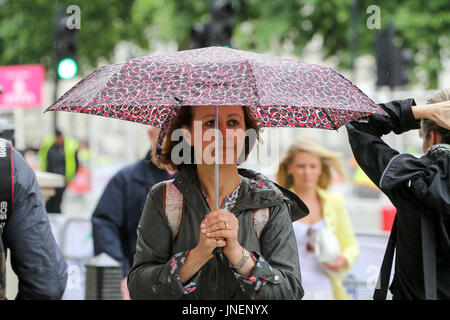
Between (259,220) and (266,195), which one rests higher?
(266,195)

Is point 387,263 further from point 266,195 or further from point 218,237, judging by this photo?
point 218,237

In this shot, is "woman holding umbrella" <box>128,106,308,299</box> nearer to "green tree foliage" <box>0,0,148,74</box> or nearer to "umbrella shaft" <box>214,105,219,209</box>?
"umbrella shaft" <box>214,105,219,209</box>

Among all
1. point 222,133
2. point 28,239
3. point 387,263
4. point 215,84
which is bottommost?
point 387,263

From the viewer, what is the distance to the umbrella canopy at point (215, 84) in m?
3.06

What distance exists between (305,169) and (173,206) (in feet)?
10.2

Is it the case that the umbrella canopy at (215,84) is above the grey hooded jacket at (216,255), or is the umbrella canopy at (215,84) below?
above

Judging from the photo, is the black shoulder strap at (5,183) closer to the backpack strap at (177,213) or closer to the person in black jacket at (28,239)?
the person in black jacket at (28,239)

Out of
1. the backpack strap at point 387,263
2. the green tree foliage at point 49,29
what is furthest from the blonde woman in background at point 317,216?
the green tree foliage at point 49,29

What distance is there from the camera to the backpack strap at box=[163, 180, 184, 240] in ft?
11.0

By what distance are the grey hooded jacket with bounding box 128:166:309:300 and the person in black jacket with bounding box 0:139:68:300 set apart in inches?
18.6

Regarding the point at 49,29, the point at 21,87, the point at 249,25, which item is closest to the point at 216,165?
the point at 21,87

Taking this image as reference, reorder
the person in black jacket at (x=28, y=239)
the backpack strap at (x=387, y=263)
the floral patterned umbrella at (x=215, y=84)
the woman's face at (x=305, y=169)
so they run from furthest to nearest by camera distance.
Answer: the woman's face at (x=305, y=169) < the backpack strap at (x=387, y=263) < the person in black jacket at (x=28, y=239) < the floral patterned umbrella at (x=215, y=84)

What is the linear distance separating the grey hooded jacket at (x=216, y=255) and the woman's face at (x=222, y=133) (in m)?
0.13

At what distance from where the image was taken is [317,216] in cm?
619
